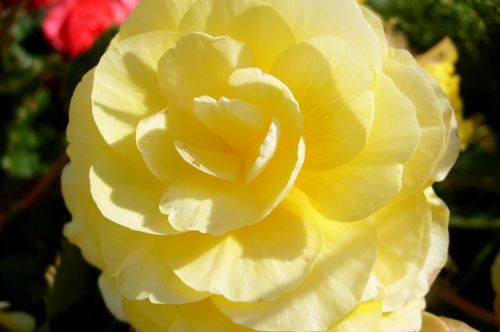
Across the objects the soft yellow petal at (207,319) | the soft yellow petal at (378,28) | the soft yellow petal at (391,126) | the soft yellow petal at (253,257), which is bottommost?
the soft yellow petal at (207,319)

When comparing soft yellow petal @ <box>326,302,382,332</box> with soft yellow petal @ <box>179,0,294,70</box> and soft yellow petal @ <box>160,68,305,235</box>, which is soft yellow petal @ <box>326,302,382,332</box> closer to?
soft yellow petal @ <box>160,68,305,235</box>

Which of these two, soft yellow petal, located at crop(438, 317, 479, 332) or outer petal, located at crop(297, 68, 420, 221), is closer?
outer petal, located at crop(297, 68, 420, 221)

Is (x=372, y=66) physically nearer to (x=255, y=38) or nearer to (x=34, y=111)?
(x=255, y=38)

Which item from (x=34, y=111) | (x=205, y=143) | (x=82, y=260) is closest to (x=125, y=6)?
(x=34, y=111)

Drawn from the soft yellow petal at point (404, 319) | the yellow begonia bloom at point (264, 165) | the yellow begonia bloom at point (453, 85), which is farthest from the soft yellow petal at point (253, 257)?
the yellow begonia bloom at point (453, 85)

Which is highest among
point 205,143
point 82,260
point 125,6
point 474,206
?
point 205,143

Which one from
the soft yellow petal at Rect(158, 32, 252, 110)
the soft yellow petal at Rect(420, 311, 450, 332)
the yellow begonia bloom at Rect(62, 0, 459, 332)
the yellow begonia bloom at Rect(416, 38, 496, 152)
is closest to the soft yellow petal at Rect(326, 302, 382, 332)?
the yellow begonia bloom at Rect(62, 0, 459, 332)

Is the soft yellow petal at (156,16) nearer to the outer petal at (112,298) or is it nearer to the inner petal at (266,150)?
the inner petal at (266,150)
